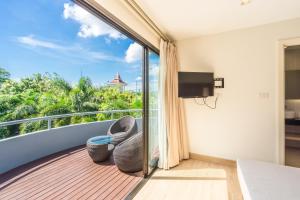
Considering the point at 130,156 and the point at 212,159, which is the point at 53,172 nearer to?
the point at 130,156

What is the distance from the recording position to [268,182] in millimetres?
1551

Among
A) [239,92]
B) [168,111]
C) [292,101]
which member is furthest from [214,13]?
[292,101]

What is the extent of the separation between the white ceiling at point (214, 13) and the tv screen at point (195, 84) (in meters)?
0.74

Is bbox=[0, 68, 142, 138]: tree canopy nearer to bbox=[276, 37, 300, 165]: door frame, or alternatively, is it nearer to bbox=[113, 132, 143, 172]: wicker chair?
bbox=[113, 132, 143, 172]: wicker chair

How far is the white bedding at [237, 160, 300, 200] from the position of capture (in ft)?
4.44

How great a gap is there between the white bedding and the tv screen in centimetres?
118

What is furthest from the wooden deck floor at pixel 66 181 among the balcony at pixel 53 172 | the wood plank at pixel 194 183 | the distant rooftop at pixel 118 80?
the distant rooftop at pixel 118 80

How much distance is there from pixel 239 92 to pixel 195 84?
2.43 ft

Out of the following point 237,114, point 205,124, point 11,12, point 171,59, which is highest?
point 11,12

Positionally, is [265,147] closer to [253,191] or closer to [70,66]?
[253,191]

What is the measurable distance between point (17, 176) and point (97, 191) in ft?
4.51

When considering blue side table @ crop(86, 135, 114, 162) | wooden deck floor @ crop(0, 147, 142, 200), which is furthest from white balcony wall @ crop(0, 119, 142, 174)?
blue side table @ crop(86, 135, 114, 162)

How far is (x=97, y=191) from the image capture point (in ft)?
7.18

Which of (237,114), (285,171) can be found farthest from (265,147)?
(285,171)
